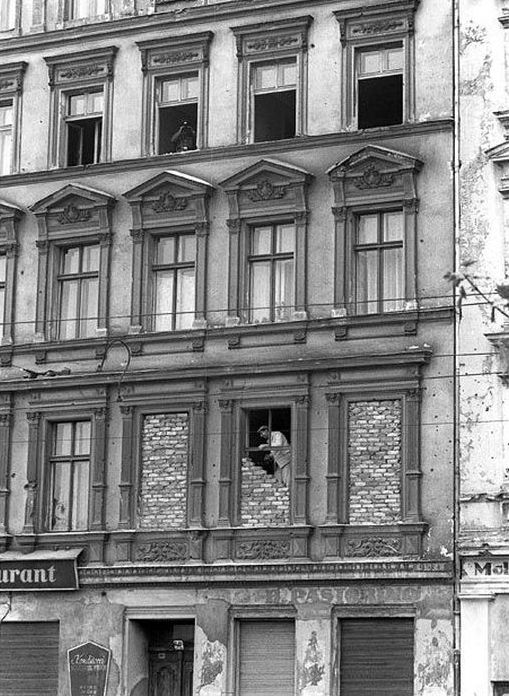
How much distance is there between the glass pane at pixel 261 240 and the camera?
28234 millimetres

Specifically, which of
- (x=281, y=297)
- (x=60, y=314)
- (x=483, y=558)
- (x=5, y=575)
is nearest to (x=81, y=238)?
(x=60, y=314)

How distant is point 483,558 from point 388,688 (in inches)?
104

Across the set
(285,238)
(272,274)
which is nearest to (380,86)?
(285,238)

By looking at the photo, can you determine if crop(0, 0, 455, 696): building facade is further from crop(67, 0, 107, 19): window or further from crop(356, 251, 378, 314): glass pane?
crop(67, 0, 107, 19): window

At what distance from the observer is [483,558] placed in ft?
83.1

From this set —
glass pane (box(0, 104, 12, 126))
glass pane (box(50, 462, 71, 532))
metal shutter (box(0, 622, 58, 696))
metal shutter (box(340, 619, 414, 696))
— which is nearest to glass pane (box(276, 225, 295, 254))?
glass pane (box(50, 462, 71, 532))

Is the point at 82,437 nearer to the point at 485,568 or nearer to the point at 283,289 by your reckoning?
the point at 283,289

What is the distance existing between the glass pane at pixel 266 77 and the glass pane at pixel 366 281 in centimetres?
369

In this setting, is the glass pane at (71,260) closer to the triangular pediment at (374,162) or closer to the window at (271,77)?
the window at (271,77)

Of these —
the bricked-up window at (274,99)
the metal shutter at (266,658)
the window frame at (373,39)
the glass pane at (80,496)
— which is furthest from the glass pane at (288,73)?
the metal shutter at (266,658)

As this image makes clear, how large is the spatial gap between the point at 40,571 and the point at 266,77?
31.4ft

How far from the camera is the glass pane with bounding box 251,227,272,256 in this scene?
2823 cm

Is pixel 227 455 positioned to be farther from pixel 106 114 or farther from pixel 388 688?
pixel 106 114

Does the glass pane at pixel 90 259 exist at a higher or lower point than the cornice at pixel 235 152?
lower
